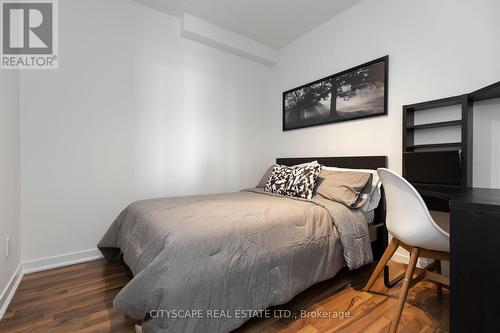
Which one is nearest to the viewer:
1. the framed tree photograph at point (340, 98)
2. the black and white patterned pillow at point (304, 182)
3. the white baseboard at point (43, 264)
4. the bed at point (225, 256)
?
the bed at point (225, 256)

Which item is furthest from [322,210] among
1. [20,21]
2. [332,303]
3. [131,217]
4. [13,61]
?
[20,21]

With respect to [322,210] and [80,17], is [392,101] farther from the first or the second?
[80,17]

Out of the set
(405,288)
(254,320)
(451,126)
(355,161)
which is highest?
(451,126)

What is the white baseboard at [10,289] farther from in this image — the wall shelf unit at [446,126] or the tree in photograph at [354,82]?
the tree in photograph at [354,82]

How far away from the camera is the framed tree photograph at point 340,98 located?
2.21 m

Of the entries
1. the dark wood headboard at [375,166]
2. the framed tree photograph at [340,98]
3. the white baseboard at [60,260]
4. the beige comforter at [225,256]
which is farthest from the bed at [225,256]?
the framed tree photograph at [340,98]

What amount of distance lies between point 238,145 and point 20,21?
95.3 inches

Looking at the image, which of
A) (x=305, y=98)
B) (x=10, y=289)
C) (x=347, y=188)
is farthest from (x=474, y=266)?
(x=10, y=289)

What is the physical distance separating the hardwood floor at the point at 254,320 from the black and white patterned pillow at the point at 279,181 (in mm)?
937

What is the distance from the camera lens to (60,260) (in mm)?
2041

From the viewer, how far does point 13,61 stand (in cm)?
A: 183

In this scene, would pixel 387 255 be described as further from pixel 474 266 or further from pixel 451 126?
pixel 451 126

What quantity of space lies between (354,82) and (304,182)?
1.27 m

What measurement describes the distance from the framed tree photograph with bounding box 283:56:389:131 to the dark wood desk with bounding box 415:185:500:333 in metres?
1.53
